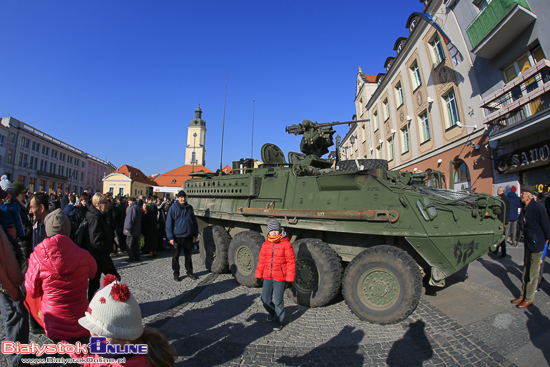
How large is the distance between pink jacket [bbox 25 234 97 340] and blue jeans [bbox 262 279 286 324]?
2005 millimetres

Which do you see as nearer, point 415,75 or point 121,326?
point 121,326

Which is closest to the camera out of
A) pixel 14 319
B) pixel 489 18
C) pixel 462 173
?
pixel 14 319

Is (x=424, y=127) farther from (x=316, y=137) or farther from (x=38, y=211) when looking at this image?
(x=38, y=211)

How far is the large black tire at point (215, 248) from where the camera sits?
6.13 meters

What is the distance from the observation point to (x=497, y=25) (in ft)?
31.1

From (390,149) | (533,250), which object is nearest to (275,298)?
(533,250)

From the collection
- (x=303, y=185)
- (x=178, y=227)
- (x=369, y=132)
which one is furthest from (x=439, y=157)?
(x=178, y=227)

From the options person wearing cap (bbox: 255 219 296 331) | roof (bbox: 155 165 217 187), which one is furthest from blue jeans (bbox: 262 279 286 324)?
roof (bbox: 155 165 217 187)

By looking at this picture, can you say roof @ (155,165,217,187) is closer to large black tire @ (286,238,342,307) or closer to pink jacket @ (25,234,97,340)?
large black tire @ (286,238,342,307)

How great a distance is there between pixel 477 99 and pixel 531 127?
121 inches

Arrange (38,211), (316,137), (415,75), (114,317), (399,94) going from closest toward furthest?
(114,317), (38,211), (316,137), (415,75), (399,94)

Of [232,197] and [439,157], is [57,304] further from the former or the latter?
[439,157]

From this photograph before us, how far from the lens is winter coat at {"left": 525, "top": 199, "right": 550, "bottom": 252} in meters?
4.13

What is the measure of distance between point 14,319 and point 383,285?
386 centimetres
